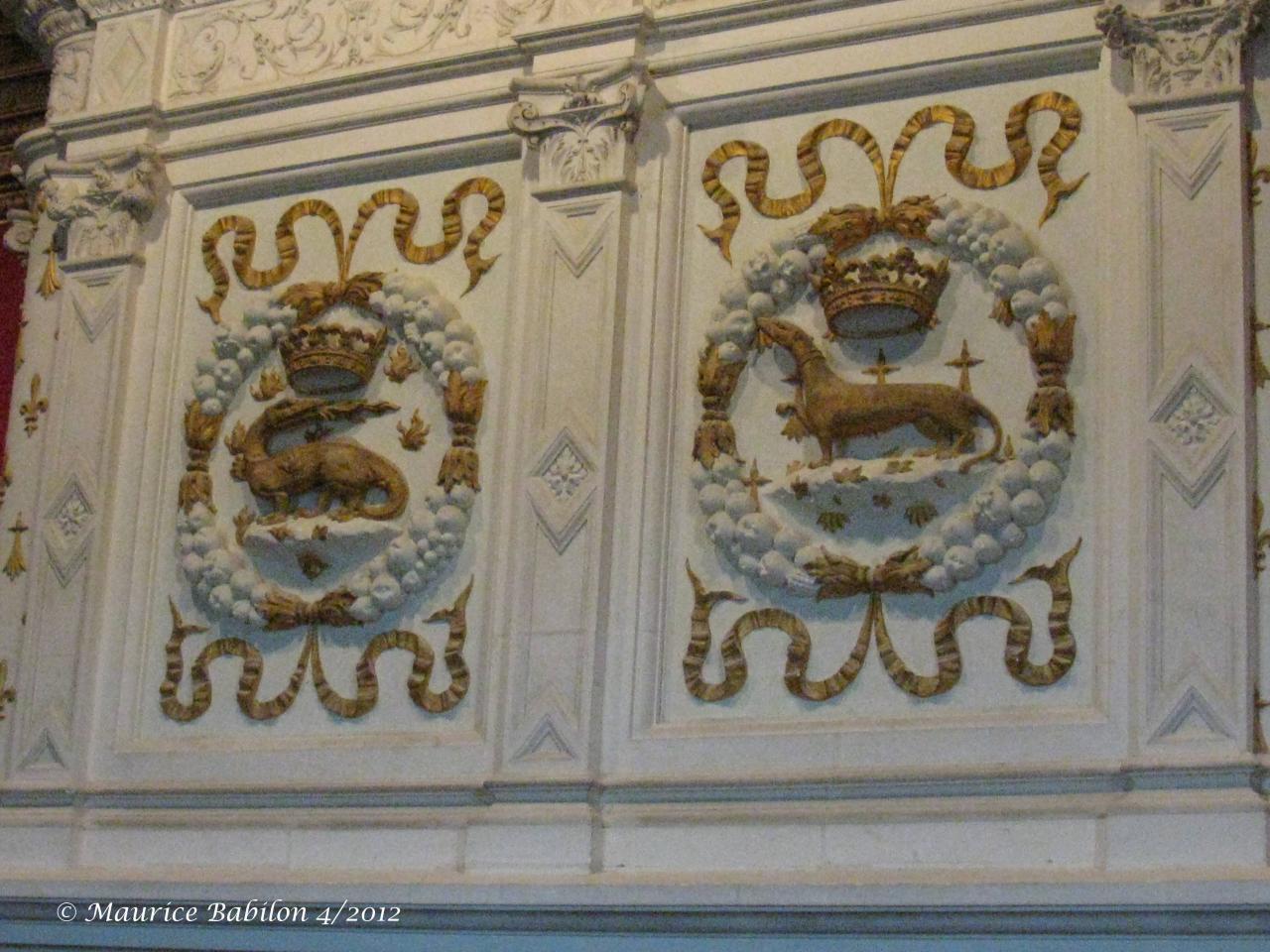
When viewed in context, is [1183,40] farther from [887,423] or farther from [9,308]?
[9,308]

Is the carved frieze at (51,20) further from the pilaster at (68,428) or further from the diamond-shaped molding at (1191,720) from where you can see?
the diamond-shaped molding at (1191,720)

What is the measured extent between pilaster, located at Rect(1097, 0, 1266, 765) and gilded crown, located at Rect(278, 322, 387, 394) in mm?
2899

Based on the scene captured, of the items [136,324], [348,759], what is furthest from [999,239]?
[136,324]

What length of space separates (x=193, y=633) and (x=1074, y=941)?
358 centimetres

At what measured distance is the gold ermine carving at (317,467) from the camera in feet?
25.3

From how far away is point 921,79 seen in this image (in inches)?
288

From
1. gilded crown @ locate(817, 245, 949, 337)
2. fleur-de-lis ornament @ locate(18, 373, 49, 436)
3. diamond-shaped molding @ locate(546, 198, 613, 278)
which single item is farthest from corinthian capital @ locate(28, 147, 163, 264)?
gilded crown @ locate(817, 245, 949, 337)

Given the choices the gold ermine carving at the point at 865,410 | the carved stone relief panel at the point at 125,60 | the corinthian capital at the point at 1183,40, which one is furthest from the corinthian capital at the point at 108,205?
the corinthian capital at the point at 1183,40

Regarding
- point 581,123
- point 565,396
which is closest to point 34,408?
point 565,396

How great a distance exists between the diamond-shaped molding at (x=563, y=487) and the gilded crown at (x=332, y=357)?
0.95 meters

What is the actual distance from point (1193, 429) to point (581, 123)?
2.52 metres

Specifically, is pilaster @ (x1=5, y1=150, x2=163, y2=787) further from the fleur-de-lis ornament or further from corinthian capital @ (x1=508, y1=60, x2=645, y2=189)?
corinthian capital @ (x1=508, y1=60, x2=645, y2=189)

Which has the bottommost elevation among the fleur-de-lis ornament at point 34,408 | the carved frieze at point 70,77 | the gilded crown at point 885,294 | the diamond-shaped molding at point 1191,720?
the diamond-shaped molding at point 1191,720

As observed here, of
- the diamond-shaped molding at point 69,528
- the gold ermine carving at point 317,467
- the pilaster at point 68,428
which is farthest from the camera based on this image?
the diamond-shaped molding at point 69,528
